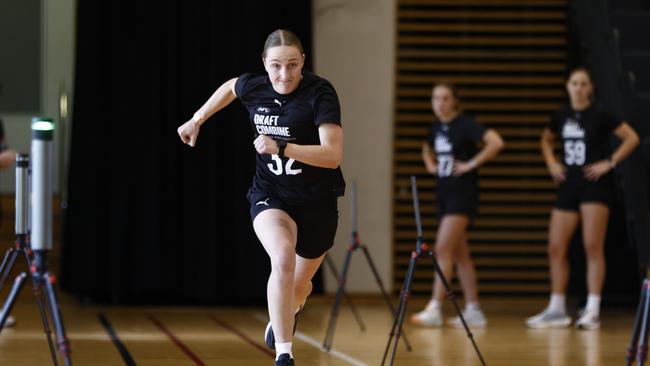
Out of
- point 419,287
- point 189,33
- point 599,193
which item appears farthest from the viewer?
point 419,287

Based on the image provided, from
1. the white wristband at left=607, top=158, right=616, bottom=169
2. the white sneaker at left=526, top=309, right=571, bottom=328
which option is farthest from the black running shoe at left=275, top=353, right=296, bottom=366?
A: the white wristband at left=607, top=158, right=616, bottom=169

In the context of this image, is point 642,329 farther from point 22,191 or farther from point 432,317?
point 432,317

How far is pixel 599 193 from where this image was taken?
736 cm

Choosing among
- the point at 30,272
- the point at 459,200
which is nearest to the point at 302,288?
the point at 30,272

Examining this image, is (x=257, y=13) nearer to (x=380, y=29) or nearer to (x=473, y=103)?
(x=380, y=29)

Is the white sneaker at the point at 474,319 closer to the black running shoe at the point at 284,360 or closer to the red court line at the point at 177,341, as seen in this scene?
the red court line at the point at 177,341

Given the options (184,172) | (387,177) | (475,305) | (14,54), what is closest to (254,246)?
(184,172)

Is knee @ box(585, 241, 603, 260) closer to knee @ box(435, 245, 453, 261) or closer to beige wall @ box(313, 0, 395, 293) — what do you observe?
knee @ box(435, 245, 453, 261)

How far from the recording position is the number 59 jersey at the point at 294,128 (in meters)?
4.43

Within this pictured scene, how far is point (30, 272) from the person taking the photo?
3967 millimetres

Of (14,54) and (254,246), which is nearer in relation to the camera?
(254,246)

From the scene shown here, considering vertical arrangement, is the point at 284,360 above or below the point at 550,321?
above

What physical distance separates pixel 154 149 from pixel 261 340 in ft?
9.35

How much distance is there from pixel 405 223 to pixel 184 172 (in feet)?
6.89
